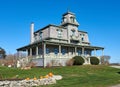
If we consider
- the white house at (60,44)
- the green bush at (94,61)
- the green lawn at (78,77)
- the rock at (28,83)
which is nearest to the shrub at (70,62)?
the white house at (60,44)

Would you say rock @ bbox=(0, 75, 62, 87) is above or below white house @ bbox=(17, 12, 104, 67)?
below

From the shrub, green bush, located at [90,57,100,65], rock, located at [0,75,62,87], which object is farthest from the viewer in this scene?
green bush, located at [90,57,100,65]

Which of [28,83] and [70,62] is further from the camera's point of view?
[70,62]

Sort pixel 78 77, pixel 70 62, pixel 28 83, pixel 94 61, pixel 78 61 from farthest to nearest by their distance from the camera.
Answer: pixel 94 61 → pixel 78 61 → pixel 70 62 → pixel 78 77 → pixel 28 83

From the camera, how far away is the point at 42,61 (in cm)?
3384

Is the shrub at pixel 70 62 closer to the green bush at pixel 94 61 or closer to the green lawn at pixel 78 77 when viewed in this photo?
the green bush at pixel 94 61

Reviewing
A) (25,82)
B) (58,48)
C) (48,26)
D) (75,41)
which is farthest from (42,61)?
(25,82)

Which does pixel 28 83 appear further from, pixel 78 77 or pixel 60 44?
pixel 60 44

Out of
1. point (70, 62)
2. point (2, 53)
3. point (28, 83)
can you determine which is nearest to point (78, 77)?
point (28, 83)

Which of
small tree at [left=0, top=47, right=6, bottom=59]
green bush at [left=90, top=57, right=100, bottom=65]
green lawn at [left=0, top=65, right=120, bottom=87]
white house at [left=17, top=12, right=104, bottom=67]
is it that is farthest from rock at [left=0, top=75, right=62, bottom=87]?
small tree at [left=0, top=47, right=6, bottom=59]

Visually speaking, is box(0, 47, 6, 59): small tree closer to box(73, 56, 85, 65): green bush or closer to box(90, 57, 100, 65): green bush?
box(90, 57, 100, 65): green bush

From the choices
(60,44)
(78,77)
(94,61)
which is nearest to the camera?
(78,77)

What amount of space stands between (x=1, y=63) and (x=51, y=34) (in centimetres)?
1299

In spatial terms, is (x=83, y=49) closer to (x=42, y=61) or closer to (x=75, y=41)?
(x=75, y=41)
